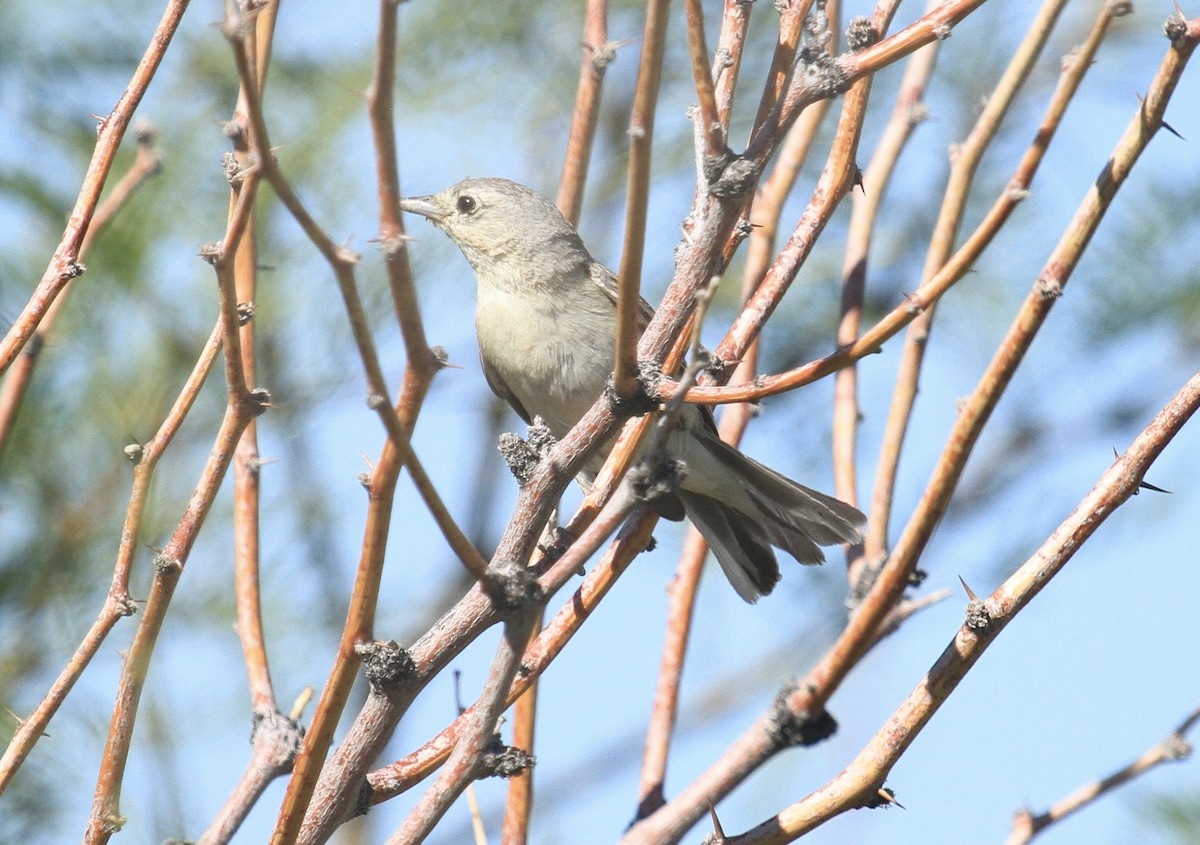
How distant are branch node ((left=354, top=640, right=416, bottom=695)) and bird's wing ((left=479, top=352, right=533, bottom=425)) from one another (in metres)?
2.62

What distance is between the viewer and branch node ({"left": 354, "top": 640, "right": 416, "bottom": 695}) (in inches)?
73.2

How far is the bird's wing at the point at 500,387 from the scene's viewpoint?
454cm

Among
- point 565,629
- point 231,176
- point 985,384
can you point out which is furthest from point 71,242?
point 985,384

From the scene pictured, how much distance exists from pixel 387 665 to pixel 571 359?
2.41 meters

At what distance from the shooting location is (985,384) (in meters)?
1.67

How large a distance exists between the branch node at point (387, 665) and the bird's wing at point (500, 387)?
2.62 metres

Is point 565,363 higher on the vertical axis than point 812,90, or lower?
higher

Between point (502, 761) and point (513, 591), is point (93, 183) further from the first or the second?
point (502, 761)

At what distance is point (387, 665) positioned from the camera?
1897 millimetres

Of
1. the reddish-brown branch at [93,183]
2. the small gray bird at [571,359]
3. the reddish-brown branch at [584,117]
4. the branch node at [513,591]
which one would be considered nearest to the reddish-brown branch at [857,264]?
the small gray bird at [571,359]

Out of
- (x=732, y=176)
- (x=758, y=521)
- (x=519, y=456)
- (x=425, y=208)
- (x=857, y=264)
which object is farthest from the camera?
(x=425, y=208)

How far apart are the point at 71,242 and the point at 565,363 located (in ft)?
7.50

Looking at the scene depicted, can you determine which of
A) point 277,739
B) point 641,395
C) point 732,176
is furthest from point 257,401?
point 732,176

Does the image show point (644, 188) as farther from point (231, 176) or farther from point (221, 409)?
point (221, 409)
